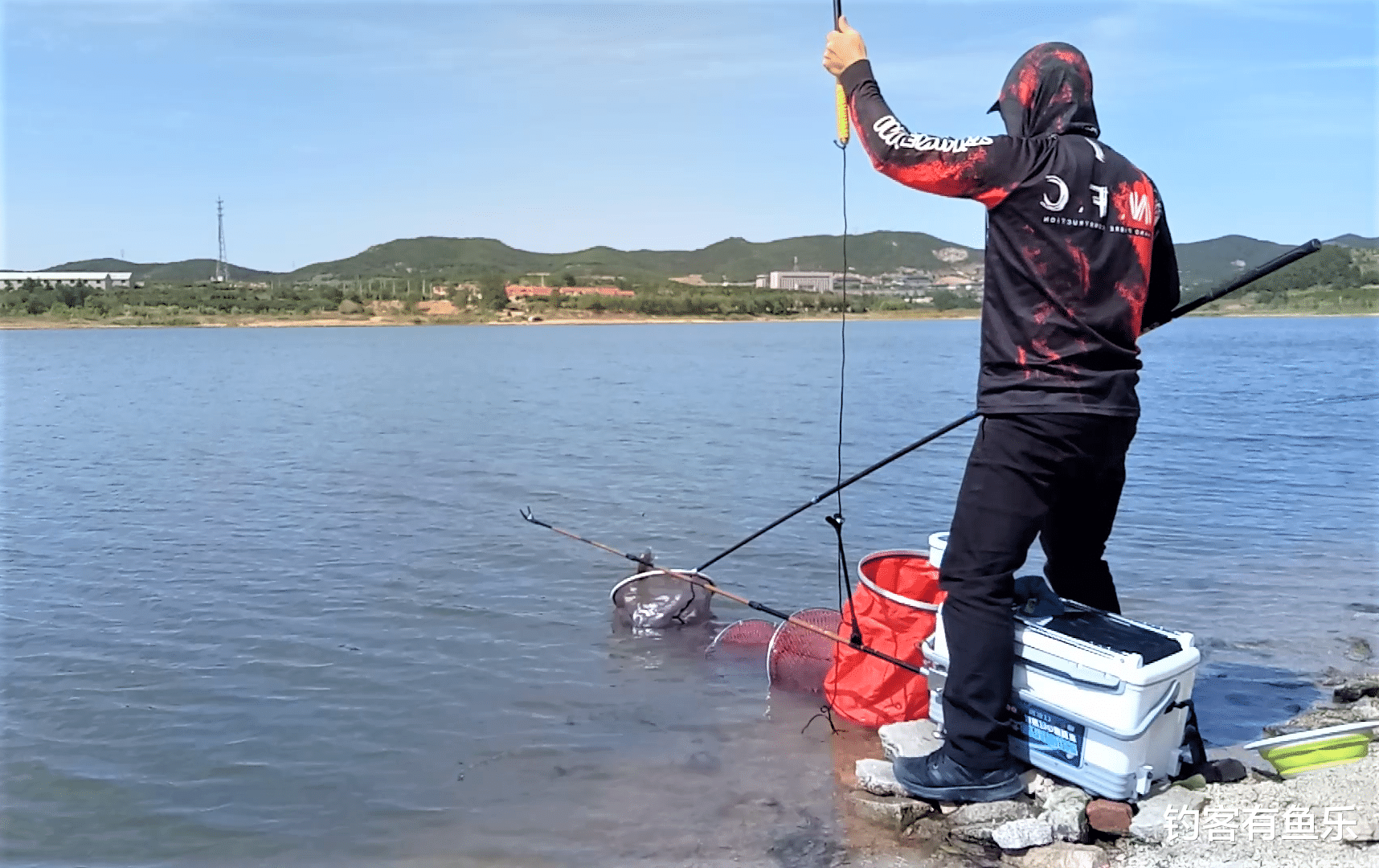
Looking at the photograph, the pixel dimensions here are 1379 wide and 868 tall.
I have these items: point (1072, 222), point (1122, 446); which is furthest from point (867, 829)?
point (1072, 222)

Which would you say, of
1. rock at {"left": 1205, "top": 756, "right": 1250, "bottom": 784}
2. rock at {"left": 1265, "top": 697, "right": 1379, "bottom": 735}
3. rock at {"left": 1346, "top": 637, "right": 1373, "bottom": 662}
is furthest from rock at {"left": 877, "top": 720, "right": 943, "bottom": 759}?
rock at {"left": 1346, "top": 637, "right": 1373, "bottom": 662}

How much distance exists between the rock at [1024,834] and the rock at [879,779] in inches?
17.2

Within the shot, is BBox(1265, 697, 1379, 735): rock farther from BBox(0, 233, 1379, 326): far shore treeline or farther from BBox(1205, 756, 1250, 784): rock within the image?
BBox(0, 233, 1379, 326): far shore treeline

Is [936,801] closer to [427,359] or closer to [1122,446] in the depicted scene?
[1122,446]

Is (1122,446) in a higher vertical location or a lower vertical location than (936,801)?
higher

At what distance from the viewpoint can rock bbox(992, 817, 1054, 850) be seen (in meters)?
3.54

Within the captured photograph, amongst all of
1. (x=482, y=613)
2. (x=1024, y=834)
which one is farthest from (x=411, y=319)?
(x=1024, y=834)

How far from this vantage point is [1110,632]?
372 cm

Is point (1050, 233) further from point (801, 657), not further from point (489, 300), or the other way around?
point (489, 300)

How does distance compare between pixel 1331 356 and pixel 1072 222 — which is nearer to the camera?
pixel 1072 222

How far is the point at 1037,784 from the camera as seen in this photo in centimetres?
379

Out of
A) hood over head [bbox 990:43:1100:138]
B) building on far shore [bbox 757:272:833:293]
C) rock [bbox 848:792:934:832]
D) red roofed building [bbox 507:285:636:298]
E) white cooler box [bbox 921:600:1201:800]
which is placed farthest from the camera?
building on far shore [bbox 757:272:833:293]

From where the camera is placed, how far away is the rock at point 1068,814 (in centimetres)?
353

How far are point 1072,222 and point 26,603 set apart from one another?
24.0 ft
